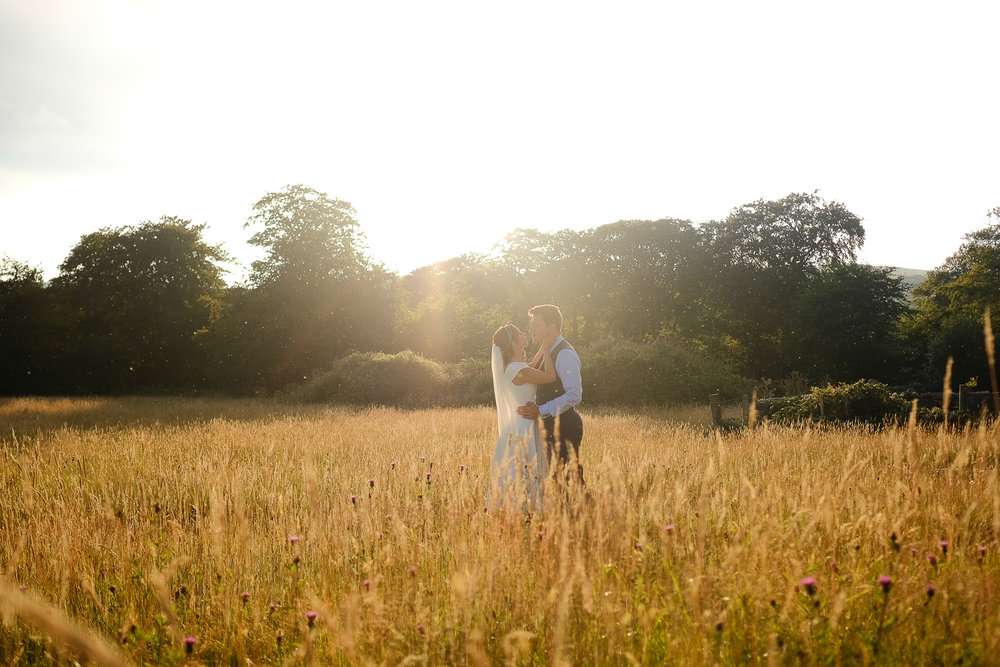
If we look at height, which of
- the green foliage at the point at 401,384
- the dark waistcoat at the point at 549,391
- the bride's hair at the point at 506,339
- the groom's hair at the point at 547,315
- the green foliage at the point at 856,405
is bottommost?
the green foliage at the point at 401,384

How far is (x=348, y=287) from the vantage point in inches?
1215

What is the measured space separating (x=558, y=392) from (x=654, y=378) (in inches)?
609

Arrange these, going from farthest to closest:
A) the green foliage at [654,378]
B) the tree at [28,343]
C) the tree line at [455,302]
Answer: the tree at [28,343] < the tree line at [455,302] < the green foliage at [654,378]

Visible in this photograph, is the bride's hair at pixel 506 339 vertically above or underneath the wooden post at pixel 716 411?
above

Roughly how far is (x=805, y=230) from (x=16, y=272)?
44.4m

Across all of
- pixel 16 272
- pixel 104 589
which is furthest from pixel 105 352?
pixel 104 589

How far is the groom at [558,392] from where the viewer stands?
4.98m

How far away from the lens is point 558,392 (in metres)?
5.37

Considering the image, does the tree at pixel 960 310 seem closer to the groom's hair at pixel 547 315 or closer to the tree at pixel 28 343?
the groom's hair at pixel 547 315

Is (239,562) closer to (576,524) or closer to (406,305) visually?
(576,524)

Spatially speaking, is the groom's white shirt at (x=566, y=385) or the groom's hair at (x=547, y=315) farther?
the groom's hair at (x=547, y=315)

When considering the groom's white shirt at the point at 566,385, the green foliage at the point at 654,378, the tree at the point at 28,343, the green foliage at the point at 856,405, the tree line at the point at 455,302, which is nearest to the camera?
the groom's white shirt at the point at 566,385

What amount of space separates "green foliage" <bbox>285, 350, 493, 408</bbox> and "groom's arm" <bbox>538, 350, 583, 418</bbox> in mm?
15878

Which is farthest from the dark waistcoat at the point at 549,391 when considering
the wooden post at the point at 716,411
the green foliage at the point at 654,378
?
the green foliage at the point at 654,378
